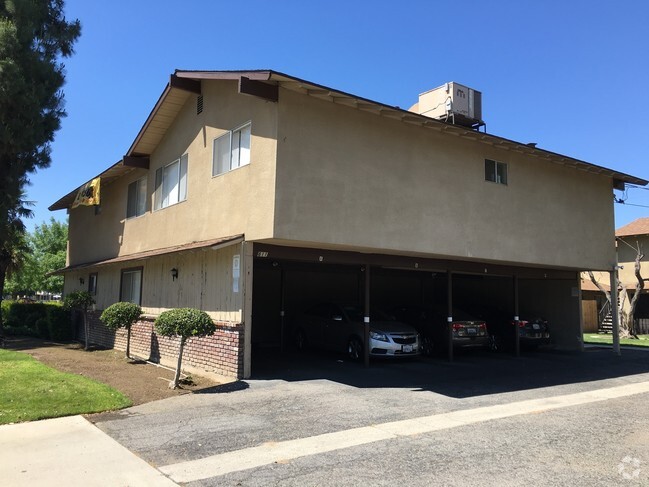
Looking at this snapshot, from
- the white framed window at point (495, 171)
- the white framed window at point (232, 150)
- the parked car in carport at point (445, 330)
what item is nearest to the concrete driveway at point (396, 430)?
the parked car in carport at point (445, 330)

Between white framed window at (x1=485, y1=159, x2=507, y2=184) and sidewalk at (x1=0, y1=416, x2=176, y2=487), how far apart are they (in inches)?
461

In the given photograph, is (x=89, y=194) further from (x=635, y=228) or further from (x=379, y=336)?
(x=635, y=228)

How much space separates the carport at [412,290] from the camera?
16.9 m

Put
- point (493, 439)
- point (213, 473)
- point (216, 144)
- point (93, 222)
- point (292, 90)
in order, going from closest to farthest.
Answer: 1. point (213, 473)
2. point (493, 439)
3. point (292, 90)
4. point (216, 144)
5. point (93, 222)

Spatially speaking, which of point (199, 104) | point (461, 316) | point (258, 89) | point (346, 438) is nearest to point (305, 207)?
point (258, 89)

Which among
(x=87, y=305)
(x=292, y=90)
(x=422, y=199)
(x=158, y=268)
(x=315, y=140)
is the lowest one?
(x=87, y=305)

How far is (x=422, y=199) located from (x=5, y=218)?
50.5ft

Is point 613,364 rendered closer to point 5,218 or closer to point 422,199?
point 422,199

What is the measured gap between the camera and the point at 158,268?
15508 millimetres

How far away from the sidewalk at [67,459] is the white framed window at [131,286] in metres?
9.50

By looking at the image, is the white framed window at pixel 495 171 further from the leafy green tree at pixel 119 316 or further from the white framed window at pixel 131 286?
the white framed window at pixel 131 286

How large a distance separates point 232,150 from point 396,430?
7.79 metres

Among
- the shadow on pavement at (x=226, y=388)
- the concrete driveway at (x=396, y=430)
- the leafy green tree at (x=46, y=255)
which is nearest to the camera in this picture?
the concrete driveway at (x=396, y=430)

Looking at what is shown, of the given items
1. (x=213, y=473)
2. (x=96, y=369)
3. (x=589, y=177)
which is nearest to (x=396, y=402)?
(x=213, y=473)
